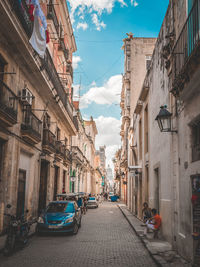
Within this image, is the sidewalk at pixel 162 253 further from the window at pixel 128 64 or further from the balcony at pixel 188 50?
the window at pixel 128 64

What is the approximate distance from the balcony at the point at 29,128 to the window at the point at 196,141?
7.79 meters

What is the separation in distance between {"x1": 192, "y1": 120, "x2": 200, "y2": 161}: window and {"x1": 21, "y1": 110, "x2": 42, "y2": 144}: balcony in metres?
7.79

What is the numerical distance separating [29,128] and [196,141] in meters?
7.98

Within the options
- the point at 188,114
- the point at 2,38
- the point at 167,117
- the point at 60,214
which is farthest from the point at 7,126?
the point at 188,114

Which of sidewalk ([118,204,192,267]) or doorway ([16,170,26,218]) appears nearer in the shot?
sidewalk ([118,204,192,267])

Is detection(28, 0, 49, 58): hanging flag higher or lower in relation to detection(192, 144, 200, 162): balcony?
higher

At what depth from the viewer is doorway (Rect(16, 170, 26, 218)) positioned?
12.9 meters

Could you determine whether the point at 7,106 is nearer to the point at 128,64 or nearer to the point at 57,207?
the point at 57,207

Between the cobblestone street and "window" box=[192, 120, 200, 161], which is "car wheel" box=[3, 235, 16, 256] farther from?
"window" box=[192, 120, 200, 161]

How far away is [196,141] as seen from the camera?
22.4 ft

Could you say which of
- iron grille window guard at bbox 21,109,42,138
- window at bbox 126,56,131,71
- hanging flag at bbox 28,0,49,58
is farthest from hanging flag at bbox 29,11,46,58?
window at bbox 126,56,131,71

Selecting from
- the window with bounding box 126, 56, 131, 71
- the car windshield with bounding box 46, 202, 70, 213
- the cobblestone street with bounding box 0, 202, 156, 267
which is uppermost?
the window with bounding box 126, 56, 131, 71

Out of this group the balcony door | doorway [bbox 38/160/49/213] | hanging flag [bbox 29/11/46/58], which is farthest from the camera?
doorway [bbox 38/160/49/213]

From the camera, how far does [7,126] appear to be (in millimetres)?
10516
